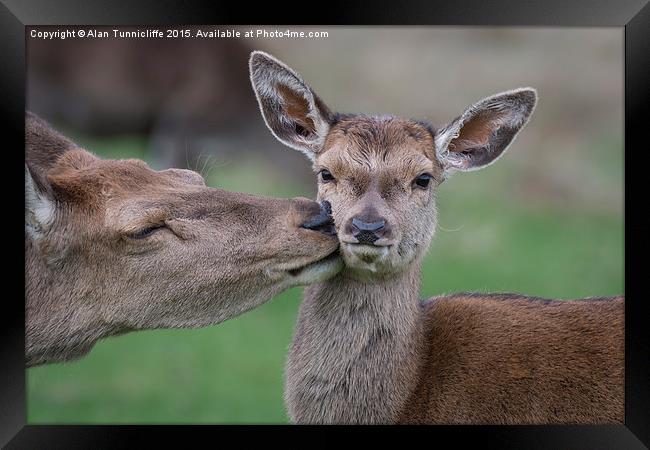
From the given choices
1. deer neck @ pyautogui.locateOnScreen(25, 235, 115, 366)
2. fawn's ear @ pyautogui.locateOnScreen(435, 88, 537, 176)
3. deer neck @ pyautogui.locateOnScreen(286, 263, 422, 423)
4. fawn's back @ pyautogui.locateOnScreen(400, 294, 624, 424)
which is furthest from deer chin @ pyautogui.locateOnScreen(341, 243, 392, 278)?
deer neck @ pyautogui.locateOnScreen(25, 235, 115, 366)

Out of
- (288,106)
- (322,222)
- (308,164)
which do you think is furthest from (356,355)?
(308,164)

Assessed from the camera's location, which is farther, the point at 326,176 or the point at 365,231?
Result: the point at 326,176

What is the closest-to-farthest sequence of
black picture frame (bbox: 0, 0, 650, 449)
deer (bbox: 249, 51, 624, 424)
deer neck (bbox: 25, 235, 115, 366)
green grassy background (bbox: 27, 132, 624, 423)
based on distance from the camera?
1. deer neck (bbox: 25, 235, 115, 366)
2. black picture frame (bbox: 0, 0, 650, 449)
3. deer (bbox: 249, 51, 624, 424)
4. green grassy background (bbox: 27, 132, 624, 423)

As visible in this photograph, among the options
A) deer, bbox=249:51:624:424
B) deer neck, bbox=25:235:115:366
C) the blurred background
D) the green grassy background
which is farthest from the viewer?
the blurred background

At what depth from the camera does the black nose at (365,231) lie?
14.2ft

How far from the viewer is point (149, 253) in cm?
446

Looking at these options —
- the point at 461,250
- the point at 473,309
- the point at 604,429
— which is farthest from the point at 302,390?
the point at 461,250

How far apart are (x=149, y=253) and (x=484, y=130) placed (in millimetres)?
1916

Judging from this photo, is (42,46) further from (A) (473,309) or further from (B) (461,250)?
(A) (473,309)

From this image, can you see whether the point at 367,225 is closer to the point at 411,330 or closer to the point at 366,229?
the point at 366,229

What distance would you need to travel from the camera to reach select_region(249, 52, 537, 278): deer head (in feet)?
14.7

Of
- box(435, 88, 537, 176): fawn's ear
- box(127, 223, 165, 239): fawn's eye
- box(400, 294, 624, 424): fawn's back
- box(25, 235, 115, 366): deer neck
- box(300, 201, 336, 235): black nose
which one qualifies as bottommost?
box(400, 294, 624, 424): fawn's back

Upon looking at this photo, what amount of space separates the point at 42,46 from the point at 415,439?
21.7 feet

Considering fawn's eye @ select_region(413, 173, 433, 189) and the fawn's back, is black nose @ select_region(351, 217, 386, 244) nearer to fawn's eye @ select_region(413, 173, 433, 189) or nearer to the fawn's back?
fawn's eye @ select_region(413, 173, 433, 189)
